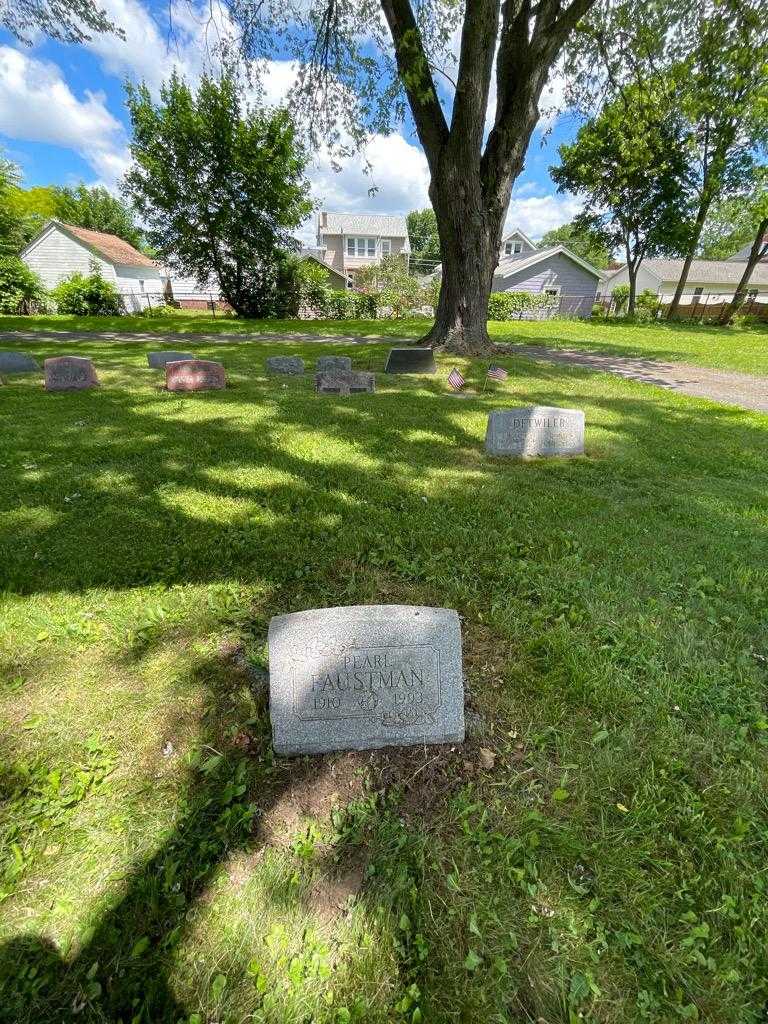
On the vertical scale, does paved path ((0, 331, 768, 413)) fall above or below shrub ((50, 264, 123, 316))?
below

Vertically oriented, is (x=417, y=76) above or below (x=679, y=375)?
above

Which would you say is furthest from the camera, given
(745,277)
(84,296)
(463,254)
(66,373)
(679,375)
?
(745,277)

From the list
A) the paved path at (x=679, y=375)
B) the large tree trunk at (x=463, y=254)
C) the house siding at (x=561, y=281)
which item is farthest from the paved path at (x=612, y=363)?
the house siding at (x=561, y=281)

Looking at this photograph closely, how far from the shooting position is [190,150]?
67.9ft

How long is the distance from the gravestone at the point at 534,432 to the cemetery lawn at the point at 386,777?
121 centimetres

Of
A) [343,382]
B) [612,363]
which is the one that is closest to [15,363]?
[343,382]

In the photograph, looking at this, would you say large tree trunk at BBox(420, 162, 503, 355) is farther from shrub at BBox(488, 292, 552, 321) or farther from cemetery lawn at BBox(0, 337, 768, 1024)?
shrub at BBox(488, 292, 552, 321)

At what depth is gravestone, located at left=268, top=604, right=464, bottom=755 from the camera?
72.0 inches

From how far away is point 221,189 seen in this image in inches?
851

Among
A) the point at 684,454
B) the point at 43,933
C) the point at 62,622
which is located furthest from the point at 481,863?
the point at 684,454

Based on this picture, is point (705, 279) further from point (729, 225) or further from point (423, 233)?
point (423, 233)

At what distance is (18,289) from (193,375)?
2357 cm

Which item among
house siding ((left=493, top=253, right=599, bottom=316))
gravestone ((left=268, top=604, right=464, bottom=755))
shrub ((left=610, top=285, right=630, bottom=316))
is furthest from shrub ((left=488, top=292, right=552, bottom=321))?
gravestone ((left=268, top=604, right=464, bottom=755))

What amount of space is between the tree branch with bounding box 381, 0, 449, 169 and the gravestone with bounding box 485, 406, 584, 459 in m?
7.04
